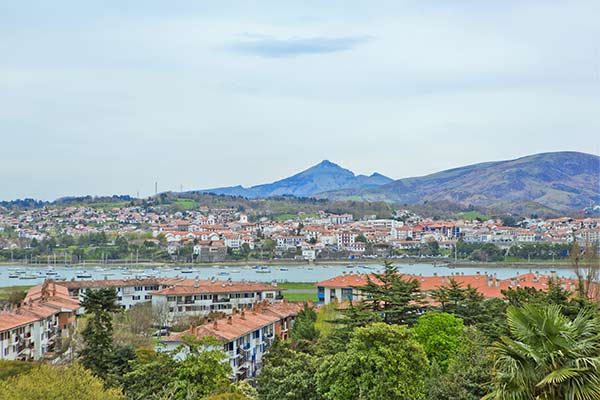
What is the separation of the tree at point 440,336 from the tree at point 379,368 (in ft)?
8.48

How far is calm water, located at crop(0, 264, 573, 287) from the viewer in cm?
6725

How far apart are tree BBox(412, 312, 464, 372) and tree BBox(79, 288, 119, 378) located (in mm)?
5997

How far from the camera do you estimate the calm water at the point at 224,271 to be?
67250 millimetres

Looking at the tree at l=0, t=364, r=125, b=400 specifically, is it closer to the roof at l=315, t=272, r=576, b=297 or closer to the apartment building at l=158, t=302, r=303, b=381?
the apartment building at l=158, t=302, r=303, b=381

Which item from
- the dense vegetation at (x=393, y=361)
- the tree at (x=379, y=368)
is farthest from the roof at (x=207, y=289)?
the tree at (x=379, y=368)

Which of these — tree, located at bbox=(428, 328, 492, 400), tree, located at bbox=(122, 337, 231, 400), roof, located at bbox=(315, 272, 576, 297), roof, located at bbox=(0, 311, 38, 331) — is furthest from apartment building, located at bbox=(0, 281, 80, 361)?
tree, located at bbox=(428, 328, 492, 400)

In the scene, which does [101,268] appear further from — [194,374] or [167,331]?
[194,374]

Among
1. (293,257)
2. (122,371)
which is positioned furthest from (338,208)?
(122,371)

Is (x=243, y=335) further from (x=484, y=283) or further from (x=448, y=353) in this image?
(x=484, y=283)

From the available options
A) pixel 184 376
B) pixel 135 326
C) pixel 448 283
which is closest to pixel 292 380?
pixel 184 376

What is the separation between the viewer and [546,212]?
159 metres

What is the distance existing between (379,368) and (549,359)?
6.21 metres

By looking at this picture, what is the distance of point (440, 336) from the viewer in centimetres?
1353

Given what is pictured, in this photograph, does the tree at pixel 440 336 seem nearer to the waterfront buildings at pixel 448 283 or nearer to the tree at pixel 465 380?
the tree at pixel 465 380
